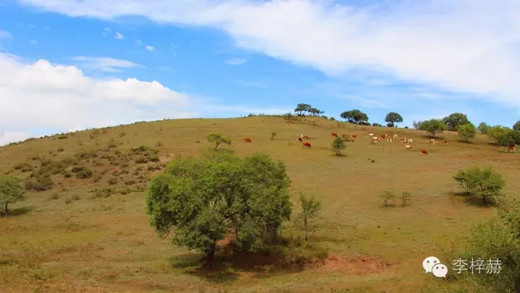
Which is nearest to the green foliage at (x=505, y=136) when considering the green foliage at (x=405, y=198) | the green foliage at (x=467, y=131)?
the green foliage at (x=467, y=131)

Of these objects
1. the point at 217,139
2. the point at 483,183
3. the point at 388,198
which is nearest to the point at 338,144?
the point at 217,139

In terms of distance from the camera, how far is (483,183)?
46406 millimetres

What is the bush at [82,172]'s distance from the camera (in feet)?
215

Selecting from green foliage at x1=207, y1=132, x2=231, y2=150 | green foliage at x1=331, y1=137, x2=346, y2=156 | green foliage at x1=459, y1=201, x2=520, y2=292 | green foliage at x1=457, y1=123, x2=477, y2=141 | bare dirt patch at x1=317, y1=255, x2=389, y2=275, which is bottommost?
bare dirt patch at x1=317, y1=255, x2=389, y2=275

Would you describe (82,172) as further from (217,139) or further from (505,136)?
(505,136)

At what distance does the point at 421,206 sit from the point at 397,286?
21100mm

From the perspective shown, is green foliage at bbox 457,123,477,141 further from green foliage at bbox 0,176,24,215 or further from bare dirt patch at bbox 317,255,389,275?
green foliage at bbox 0,176,24,215

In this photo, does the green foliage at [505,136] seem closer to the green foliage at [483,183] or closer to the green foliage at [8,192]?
the green foliage at [483,183]

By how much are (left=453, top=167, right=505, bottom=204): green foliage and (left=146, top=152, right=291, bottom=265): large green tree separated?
24.0 meters

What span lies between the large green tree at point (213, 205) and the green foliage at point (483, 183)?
24.0 meters

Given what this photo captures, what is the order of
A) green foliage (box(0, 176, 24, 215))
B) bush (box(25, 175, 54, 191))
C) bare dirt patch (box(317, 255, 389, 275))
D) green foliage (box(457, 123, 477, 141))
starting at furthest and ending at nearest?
green foliage (box(457, 123, 477, 141))
bush (box(25, 175, 54, 191))
green foliage (box(0, 176, 24, 215))
bare dirt patch (box(317, 255, 389, 275))

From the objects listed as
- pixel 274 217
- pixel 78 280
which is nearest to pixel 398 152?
pixel 274 217

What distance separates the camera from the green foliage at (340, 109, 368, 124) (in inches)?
5620

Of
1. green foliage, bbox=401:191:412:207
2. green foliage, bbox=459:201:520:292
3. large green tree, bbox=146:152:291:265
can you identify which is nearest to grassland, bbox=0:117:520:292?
green foliage, bbox=401:191:412:207
